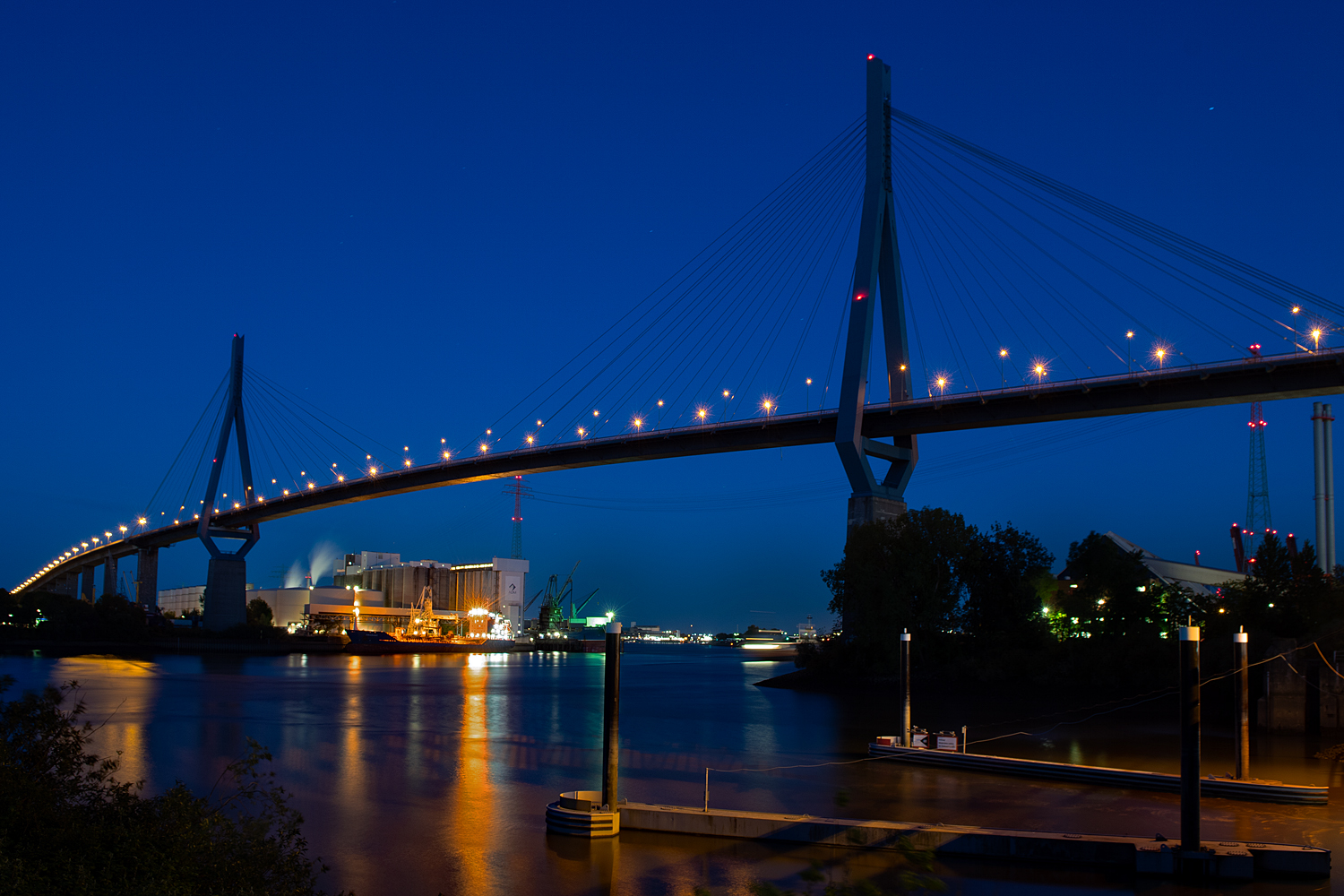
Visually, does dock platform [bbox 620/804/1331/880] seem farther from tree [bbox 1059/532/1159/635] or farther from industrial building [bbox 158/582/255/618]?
industrial building [bbox 158/582/255/618]

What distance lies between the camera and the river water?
12.3 m

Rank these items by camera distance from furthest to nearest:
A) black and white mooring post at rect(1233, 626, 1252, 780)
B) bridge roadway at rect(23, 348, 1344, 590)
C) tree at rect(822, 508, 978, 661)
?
tree at rect(822, 508, 978, 661)
bridge roadway at rect(23, 348, 1344, 590)
black and white mooring post at rect(1233, 626, 1252, 780)

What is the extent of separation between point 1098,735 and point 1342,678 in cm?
609

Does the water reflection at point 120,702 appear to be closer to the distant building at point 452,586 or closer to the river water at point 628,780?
the river water at point 628,780

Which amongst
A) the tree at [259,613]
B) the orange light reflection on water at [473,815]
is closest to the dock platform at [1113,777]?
the orange light reflection on water at [473,815]

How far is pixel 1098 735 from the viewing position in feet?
88.5

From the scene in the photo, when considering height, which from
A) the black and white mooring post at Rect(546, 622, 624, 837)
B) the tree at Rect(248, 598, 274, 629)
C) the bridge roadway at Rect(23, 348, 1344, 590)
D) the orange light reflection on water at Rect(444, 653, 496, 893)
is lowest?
the tree at Rect(248, 598, 274, 629)

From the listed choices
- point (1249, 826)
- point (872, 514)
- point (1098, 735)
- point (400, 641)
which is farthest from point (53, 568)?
point (1249, 826)

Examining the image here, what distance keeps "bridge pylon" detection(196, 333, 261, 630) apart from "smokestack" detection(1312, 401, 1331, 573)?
78236 millimetres

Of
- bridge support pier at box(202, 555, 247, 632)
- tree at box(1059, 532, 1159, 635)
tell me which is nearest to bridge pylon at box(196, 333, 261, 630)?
bridge support pier at box(202, 555, 247, 632)

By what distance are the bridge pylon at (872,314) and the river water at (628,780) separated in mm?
8781

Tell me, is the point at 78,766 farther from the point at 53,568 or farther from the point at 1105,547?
the point at 53,568

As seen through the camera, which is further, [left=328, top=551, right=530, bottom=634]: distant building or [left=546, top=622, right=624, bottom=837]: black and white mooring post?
[left=328, top=551, right=530, bottom=634]: distant building

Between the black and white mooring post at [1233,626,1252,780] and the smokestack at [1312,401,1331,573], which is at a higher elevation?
the smokestack at [1312,401,1331,573]
